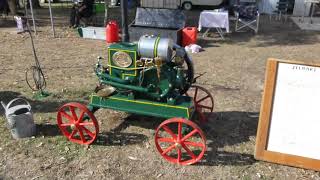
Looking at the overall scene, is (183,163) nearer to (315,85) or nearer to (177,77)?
(177,77)

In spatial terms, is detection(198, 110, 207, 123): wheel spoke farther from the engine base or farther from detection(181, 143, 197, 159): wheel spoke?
detection(181, 143, 197, 159): wheel spoke

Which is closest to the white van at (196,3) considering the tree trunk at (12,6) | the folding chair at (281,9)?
the folding chair at (281,9)

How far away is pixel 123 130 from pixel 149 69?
4.36ft

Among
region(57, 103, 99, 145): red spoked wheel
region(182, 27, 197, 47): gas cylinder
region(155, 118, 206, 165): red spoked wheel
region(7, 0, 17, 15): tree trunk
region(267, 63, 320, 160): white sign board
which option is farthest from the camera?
region(7, 0, 17, 15): tree trunk

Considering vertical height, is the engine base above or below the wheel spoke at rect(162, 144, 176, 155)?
above

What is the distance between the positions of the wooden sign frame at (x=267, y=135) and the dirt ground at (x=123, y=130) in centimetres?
11

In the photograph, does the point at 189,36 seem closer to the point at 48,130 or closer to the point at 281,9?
the point at 48,130

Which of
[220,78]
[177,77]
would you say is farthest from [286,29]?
[177,77]

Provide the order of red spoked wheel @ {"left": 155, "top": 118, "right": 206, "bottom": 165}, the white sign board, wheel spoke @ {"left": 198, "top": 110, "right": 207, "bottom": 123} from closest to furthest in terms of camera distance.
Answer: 1. the white sign board
2. red spoked wheel @ {"left": 155, "top": 118, "right": 206, "bottom": 165}
3. wheel spoke @ {"left": 198, "top": 110, "right": 207, "bottom": 123}

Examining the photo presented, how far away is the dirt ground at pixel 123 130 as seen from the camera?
16.6 feet

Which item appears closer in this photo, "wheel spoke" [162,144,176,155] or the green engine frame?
"wheel spoke" [162,144,176,155]

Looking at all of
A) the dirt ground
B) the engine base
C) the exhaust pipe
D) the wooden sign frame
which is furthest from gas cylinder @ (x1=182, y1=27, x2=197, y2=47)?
the wooden sign frame

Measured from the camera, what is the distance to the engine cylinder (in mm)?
5230

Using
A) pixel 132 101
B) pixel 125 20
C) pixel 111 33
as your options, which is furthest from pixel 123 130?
pixel 111 33
